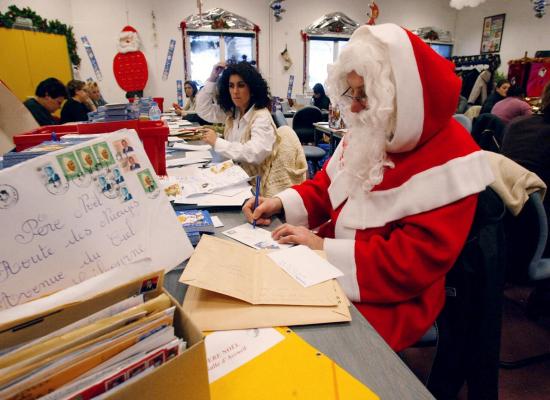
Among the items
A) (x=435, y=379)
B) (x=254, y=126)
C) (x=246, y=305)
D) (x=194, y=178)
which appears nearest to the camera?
(x=246, y=305)

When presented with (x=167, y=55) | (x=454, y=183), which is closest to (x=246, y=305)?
(x=454, y=183)

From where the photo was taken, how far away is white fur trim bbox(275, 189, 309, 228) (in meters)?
1.48

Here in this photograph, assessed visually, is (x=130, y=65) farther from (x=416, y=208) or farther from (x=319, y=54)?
(x=416, y=208)

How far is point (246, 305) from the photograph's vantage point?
2.48 ft

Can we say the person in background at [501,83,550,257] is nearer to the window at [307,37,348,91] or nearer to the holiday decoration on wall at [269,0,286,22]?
the holiday decoration on wall at [269,0,286,22]

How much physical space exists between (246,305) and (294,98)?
27.9ft

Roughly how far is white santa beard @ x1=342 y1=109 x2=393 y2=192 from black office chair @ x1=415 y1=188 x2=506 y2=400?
0.99 feet

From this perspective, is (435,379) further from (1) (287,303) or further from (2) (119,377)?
(2) (119,377)

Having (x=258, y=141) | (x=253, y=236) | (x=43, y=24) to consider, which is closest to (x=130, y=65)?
(x=43, y=24)

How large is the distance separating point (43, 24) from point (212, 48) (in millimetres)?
3271

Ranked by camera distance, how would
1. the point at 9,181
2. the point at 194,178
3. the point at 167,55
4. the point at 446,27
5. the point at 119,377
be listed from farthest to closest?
the point at 446,27
the point at 167,55
the point at 194,178
the point at 9,181
the point at 119,377

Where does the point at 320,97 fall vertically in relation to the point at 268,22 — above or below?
below

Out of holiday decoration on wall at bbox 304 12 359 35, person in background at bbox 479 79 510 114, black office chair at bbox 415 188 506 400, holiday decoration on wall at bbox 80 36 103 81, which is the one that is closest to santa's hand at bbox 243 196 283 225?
black office chair at bbox 415 188 506 400

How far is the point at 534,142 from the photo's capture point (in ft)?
7.02
